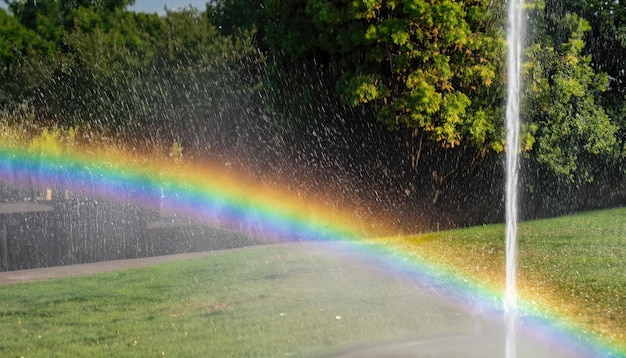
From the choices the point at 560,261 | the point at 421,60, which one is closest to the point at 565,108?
the point at 421,60

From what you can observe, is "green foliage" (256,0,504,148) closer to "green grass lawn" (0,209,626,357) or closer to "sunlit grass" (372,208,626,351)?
"sunlit grass" (372,208,626,351)

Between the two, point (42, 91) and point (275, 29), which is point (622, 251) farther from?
point (42, 91)

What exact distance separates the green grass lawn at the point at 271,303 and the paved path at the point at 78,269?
1.95ft

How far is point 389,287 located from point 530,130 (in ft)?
43.1

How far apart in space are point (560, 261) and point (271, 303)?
19.7 ft

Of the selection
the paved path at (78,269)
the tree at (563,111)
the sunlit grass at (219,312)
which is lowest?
the sunlit grass at (219,312)

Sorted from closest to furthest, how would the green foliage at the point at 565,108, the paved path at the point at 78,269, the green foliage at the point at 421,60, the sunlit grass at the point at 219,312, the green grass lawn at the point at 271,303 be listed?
the sunlit grass at the point at 219,312 < the green grass lawn at the point at 271,303 < the paved path at the point at 78,269 < the green foliage at the point at 421,60 < the green foliage at the point at 565,108

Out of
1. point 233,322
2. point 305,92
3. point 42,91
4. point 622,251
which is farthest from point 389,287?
point 42,91

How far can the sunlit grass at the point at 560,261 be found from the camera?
968cm

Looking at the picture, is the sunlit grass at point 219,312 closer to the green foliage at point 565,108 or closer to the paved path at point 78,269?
the paved path at point 78,269

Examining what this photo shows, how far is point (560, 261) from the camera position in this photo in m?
13.9

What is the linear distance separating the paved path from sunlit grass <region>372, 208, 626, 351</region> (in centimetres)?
469

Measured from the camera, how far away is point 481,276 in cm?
1215

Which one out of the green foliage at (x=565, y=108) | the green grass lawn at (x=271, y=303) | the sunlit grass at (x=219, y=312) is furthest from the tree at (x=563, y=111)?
the sunlit grass at (x=219, y=312)
